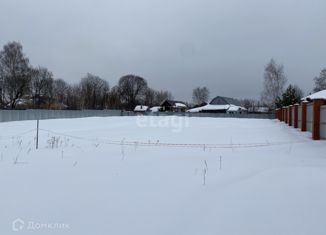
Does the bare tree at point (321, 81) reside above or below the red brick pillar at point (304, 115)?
above

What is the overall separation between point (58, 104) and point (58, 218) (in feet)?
247

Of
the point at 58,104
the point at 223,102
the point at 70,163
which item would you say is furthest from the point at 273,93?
the point at 58,104

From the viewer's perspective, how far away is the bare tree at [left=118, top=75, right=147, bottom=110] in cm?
8575

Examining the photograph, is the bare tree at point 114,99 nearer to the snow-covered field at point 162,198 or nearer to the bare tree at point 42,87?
the bare tree at point 42,87

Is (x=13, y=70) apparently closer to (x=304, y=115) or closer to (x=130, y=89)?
(x=130, y=89)

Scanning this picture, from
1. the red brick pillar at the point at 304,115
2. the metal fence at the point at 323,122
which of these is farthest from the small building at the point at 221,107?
the metal fence at the point at 323,122

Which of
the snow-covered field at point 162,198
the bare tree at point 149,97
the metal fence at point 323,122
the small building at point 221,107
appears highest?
the bare tree at point 149,97

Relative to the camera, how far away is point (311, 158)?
265 inches

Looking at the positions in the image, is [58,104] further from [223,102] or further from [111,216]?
[111,216]

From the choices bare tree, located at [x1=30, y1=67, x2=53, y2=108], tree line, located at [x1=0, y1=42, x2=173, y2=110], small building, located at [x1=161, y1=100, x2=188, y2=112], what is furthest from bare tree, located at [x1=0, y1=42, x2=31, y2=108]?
small building, located at [x1=161, y1=100, x2=188, y2=112]

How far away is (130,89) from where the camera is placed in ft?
283

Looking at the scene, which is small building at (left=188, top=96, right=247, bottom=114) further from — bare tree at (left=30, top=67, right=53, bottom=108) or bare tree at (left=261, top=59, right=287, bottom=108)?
bare tree at (left=30, top=67, right=53, bottom=108)

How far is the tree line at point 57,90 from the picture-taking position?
156ft

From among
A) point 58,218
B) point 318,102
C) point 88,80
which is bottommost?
point 58,218
